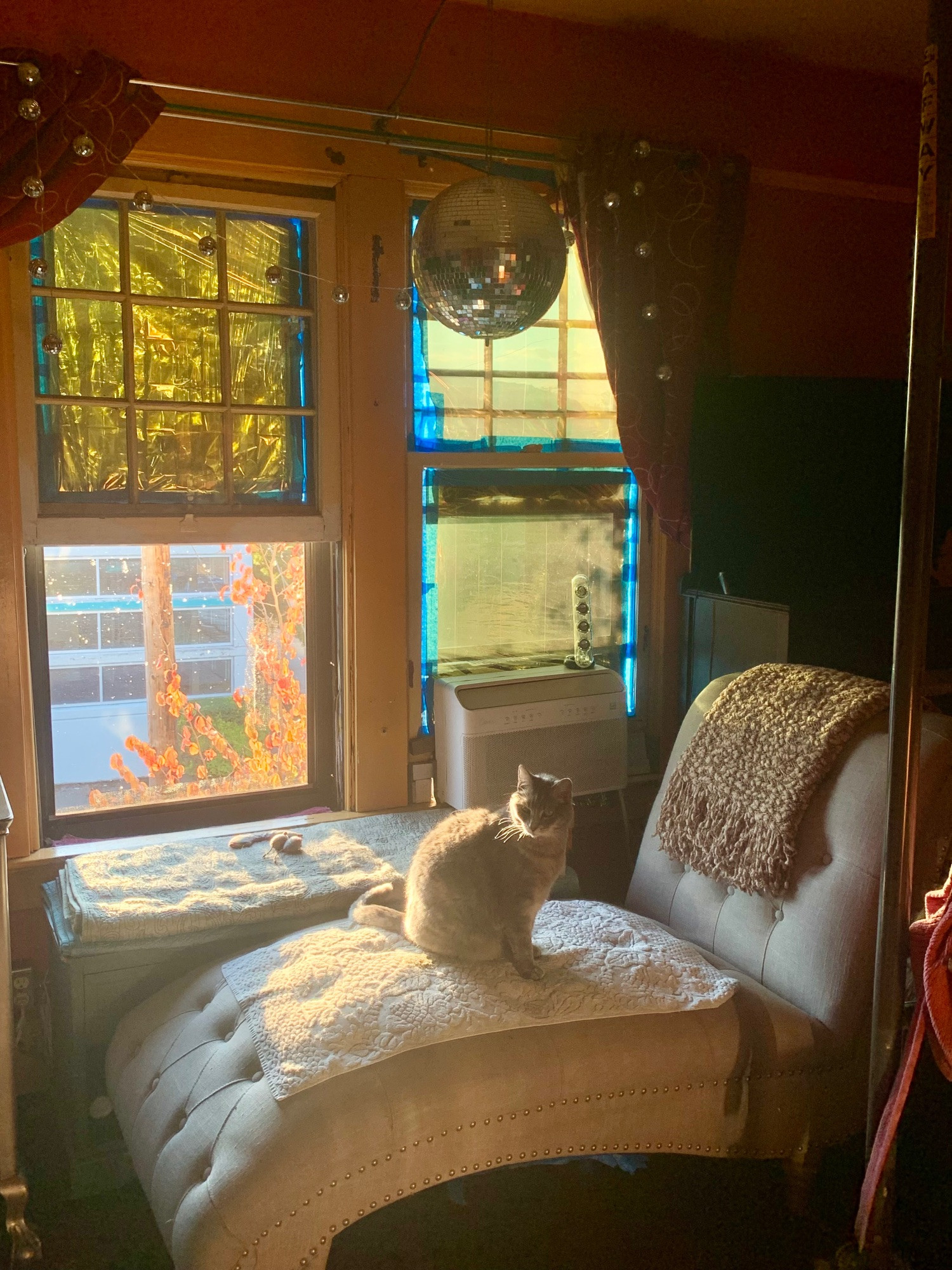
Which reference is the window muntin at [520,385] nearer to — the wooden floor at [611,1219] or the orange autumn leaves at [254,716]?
the orange autumn leaves at [254,716]

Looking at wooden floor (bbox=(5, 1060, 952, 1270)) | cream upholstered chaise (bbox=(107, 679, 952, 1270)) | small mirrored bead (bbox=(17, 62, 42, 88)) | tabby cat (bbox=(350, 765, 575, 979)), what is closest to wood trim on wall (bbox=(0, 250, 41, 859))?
small mirrored bead (bbox=(17, 62, 42, 88))

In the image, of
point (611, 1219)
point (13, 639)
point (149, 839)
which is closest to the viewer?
point (611, 1219)

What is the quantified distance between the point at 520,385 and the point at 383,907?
159cm

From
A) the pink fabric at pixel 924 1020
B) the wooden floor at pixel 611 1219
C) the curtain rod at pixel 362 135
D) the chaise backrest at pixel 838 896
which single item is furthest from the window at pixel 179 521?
the pink fabric at pixel 924 1020

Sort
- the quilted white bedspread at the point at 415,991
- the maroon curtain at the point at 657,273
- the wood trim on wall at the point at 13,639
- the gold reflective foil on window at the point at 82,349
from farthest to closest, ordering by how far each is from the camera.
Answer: the maroon curtain at the point at 657,273, the gold reflective foil on window at the point at 82,349, the wood trim on wall at the point at 13,639, the quilted white bedspread at the point at 415,991

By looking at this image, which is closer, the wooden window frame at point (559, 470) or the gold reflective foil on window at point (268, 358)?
the gold reflective foil on window at point (268, 358)

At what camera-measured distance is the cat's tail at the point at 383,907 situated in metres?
2.06

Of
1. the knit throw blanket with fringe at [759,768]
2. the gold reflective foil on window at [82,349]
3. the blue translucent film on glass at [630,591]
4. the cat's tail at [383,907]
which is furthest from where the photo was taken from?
the blue translucent film on glass at [630,591]

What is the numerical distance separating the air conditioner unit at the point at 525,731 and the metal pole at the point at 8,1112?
1226 mm

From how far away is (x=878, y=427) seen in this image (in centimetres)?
307

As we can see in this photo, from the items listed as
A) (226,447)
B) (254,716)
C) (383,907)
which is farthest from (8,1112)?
(226,447)

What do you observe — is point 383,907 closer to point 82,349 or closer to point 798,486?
point 82,349

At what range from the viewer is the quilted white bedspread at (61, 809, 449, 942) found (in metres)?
2.07

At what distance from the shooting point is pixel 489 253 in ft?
5.91
